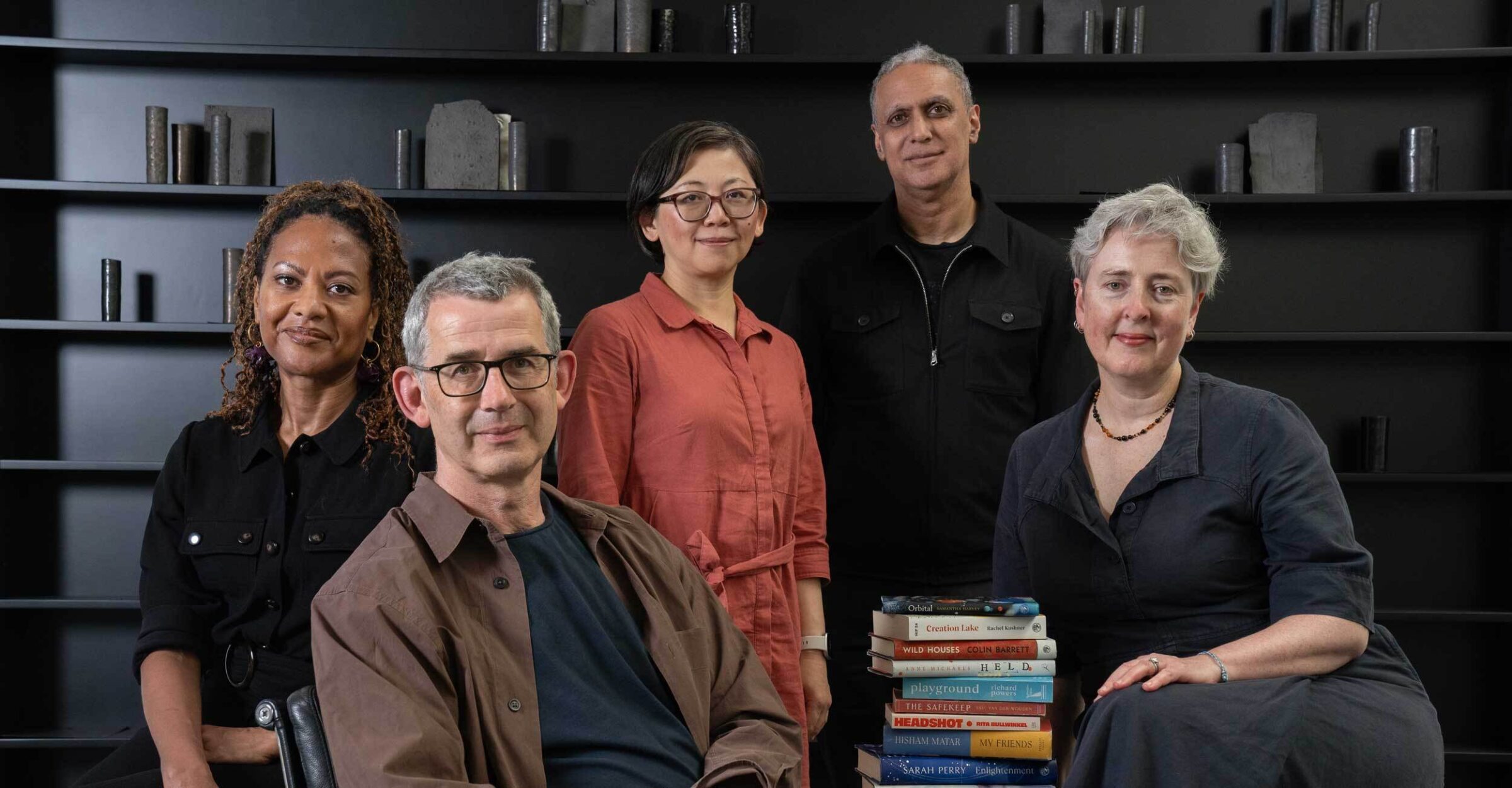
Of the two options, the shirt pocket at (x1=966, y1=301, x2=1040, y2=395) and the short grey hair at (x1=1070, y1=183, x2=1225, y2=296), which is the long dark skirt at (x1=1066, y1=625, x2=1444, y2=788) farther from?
the shirt pocket at (x1=966, y1=301, x2=1040, y2=395)

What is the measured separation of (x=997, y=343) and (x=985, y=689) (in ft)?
3.88

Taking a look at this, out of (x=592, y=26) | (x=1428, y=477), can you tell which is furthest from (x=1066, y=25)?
(x=1428, y=477)

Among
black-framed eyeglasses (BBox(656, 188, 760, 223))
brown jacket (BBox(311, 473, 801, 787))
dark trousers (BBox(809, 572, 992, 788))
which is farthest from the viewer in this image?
dark trousers (BBox(809, 572, 992, 788))

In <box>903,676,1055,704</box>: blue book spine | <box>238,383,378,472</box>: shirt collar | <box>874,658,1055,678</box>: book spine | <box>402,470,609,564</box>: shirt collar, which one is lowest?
<box>903,676,1055,704</box>: blue book spine

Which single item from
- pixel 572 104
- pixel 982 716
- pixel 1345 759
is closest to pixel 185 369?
pixel 572 104

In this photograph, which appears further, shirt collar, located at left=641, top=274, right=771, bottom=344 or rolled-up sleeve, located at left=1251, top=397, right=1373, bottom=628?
shirt collar, located at left=641, top=274, right=771, bottom=344

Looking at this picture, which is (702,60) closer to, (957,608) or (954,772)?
(957,608)

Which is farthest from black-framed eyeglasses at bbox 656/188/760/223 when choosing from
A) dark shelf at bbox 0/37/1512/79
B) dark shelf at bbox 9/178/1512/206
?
dark shelf at bbox 0/37/1512/79

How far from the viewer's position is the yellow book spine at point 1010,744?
76.7 inches

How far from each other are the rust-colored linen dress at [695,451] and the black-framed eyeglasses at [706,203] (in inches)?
6.3

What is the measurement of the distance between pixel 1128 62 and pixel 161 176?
130 inches

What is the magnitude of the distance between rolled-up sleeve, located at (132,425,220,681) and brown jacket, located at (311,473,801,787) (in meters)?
0.63

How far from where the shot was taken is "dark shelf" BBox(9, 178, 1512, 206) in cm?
393

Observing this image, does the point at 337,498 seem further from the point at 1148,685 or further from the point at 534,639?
the point at 1148,685
